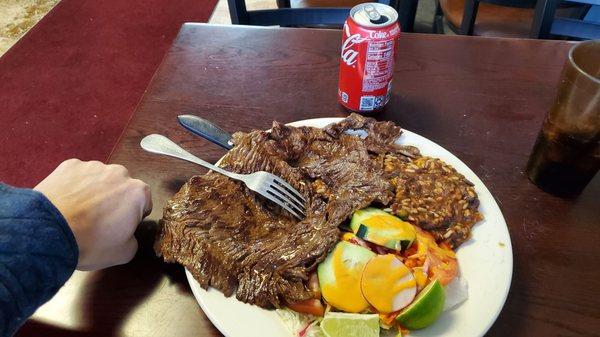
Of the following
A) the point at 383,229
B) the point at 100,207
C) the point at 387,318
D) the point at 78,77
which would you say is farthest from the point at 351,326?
the point at 78,77

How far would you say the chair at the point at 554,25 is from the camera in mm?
1685

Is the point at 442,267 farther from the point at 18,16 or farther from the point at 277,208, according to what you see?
the point at 18,16

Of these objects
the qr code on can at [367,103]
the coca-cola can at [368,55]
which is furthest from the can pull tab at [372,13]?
the qr code on can at [367,103]

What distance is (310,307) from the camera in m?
0.88

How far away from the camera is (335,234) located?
0.92 metres

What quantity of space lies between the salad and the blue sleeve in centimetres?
42

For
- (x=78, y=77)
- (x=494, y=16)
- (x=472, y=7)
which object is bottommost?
(x=78, y=77)

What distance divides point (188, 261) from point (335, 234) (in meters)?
0.29

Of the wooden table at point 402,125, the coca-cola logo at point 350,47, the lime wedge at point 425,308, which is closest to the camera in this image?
the lime wedge at point 425,308

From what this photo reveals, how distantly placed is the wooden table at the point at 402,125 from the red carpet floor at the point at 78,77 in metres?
1.18

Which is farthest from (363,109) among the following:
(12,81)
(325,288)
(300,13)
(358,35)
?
(12,81)

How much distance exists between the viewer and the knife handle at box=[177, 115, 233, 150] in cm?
119

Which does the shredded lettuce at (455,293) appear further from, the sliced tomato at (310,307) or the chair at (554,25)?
the chair at (554,25)

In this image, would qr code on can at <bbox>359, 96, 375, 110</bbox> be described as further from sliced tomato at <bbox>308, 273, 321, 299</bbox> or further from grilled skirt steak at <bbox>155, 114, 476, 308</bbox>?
sliced tomato at <bbox>308, 273, 321, 299</bbox>
